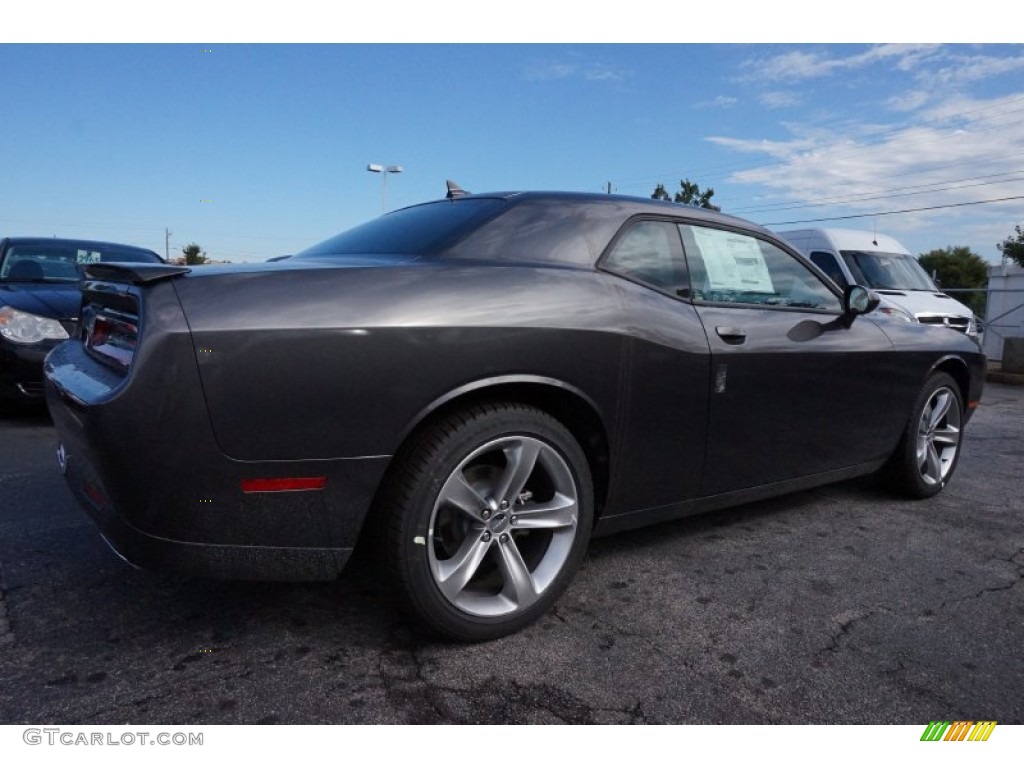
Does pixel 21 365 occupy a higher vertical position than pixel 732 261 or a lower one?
lower

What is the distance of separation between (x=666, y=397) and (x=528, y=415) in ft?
2.01

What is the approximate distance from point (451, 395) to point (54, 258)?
570 cm

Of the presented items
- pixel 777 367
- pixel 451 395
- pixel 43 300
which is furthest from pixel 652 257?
pixel 43 300

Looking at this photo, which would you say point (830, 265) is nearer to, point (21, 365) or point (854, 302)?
point (854, 302)

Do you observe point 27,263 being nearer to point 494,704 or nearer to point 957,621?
point 494,704

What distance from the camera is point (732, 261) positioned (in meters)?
3.20

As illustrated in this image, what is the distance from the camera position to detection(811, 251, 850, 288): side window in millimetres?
9922

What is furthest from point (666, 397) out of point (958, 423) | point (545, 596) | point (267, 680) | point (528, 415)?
point (958, 423)

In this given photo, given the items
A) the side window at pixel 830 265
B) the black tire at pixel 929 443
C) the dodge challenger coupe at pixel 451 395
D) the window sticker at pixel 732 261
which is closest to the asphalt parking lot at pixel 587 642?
the dodge challenger coupe at pixel 451 395

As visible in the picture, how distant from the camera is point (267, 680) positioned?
2127 millimetres

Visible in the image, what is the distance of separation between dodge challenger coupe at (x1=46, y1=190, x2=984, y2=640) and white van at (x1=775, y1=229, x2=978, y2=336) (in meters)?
7.28

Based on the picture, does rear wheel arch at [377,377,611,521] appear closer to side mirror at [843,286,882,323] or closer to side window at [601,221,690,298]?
side window at [601,221,690,298]

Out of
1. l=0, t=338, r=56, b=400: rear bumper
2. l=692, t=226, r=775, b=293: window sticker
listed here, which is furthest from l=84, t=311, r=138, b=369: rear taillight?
l=0, t=338, r=56, b=400: rear bumper

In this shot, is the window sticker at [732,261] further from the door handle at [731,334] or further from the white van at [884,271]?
the white van at [884,271]
